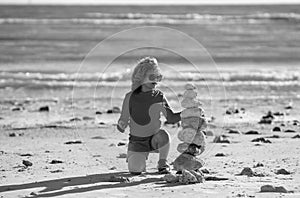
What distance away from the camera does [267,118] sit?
13.3 meters

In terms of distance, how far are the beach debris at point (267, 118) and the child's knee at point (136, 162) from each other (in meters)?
4.83

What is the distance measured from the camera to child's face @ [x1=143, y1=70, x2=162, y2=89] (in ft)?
28.0

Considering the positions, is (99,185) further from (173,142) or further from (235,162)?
(173,142)

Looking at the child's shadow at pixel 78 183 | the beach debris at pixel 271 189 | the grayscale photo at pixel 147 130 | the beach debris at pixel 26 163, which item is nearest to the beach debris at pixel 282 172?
the grayscale photo at pixel 147 130

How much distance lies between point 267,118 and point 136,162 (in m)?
5.25

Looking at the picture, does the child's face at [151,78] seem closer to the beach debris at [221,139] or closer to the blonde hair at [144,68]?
the blonde hair at [144,68]

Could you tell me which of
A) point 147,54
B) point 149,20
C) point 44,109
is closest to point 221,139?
point 44,109

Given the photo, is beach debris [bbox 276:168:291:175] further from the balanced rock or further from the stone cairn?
the balanced rock

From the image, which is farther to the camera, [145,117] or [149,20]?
[149,20]

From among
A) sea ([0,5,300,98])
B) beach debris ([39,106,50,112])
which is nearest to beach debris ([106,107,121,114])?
beach debris ([39,106,50,112])

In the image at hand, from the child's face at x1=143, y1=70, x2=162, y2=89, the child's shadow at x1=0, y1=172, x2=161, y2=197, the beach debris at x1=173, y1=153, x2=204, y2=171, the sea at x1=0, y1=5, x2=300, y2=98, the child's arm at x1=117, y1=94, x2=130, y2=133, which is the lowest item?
the child's shadow at x1=0, y1=172, x2=161, y2=197

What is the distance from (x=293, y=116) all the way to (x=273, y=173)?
5.54 metres

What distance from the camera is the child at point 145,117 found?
335 inches

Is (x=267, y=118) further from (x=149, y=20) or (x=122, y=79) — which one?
(x=149, y=20)
